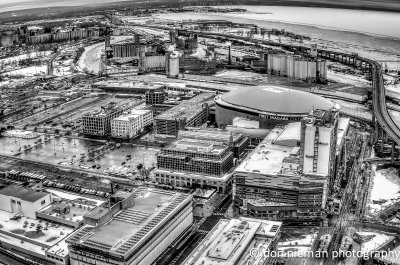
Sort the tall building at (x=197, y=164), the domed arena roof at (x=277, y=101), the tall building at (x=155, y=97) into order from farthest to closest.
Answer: the tall building at (x=155, y=97) < the domed arena roof at (x=277, y=101) < the tall building at (x=197, y=164)

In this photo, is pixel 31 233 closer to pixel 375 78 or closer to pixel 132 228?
pixel 132 228

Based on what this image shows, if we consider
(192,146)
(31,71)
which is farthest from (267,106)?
(31,71)

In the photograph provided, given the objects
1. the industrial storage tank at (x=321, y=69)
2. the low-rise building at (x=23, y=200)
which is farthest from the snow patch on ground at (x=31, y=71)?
the low-rise building at (x=23, y=200)

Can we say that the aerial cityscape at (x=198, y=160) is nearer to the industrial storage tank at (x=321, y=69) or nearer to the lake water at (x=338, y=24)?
the industrial storage tank at (x=321, y=69)

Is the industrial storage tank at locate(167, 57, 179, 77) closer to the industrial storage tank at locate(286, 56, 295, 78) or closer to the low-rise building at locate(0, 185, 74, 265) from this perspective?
the industrial storage tank at locate(286, 56, 295, 78)

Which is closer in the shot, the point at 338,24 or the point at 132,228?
the point at 132,228

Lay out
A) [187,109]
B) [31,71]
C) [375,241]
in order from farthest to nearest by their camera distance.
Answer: [31,71]
[187,109]
[375,241]

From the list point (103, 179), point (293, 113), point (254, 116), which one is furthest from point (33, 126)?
point (293, 113)
